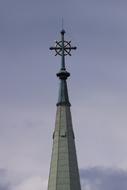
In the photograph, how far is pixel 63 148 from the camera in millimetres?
88000

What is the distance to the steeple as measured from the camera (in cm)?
8538

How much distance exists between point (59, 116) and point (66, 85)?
526 cm

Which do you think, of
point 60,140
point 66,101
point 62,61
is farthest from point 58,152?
point 62,61

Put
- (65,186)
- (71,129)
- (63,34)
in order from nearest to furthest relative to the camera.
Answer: (65,186) < (71,129) < (63,34)

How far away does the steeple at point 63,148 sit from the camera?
85.4 m

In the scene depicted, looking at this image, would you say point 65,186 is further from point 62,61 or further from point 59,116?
point 62,61

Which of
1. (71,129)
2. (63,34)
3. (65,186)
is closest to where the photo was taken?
(65,186)

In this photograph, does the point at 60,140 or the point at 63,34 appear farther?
the point at 63,34

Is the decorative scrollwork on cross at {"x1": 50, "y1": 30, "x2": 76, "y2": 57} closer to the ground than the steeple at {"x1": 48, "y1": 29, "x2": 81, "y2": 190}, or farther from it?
farther from it

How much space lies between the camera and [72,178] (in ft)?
281

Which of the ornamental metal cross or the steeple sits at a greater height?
the ornamental metal cross

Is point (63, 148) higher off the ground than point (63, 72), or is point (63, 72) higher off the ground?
point (63, 72)

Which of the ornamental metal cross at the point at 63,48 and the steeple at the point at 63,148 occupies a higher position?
the ornamental metal cross at the point at 63,48

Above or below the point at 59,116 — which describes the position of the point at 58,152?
below
